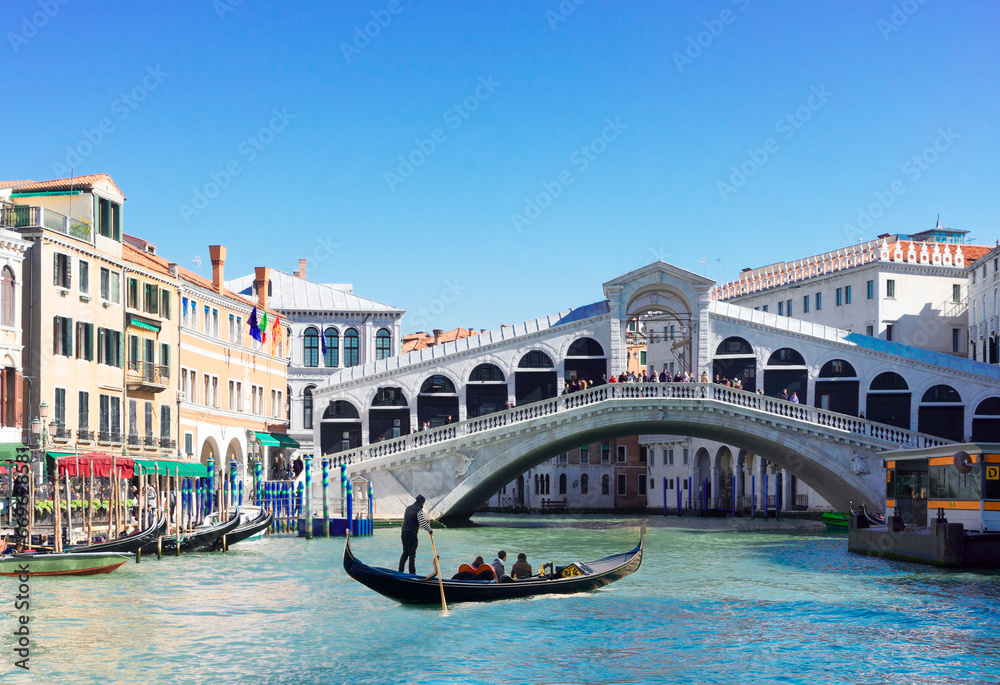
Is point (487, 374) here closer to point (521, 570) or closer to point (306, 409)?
point (306, 409)

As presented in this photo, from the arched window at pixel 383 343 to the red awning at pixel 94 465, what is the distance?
21600mm

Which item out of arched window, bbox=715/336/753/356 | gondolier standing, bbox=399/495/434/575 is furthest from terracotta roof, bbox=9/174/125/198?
arched window, bbox=715/336/753/356

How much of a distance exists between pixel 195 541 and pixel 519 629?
11.5 metres

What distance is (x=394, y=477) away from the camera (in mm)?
35406

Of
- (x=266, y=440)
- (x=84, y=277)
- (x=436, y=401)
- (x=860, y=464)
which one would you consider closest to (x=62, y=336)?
(x=84, y=277)

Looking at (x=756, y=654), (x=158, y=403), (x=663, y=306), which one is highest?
(x=663, y=306)

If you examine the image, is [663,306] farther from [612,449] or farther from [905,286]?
[612,449]

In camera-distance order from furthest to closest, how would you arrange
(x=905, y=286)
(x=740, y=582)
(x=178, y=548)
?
(x=905, y=286) → (x=178, y=548) → (x=740, y=582)

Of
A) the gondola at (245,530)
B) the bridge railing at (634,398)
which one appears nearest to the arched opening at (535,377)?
the bridge railing at (634,398)

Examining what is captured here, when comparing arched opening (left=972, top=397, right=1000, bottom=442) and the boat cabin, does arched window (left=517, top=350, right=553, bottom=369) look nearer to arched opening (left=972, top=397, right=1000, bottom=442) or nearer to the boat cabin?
arched opening (left=972, top=397, right=1000, bottom=442)

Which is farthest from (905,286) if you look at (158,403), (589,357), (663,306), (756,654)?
(756,654)

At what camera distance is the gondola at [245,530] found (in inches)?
1057

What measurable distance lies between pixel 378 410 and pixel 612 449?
68.4 feet

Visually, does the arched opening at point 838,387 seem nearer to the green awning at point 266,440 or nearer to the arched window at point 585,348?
the arched window at point 585,348
